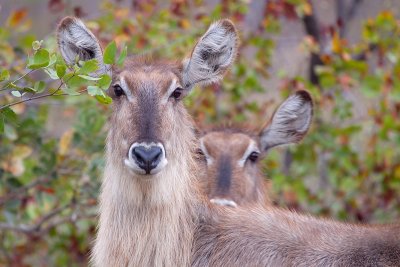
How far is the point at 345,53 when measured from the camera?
30.2 ft

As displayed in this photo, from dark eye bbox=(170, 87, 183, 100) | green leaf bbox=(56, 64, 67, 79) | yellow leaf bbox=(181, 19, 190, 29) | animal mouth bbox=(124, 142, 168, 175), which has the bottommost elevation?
animal mouth bbox=(124, 142, 168, 175)

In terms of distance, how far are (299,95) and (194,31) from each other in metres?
1.61

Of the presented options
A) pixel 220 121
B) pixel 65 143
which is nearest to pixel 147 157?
pixel 65 143

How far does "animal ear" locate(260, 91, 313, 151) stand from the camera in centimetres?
820

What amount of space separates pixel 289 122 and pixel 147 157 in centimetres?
301

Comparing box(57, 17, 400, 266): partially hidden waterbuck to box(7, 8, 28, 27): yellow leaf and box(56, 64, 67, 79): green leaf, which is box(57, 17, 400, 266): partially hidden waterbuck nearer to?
box(56, 64, 67, 79): green leaf

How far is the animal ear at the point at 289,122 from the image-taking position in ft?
26.9

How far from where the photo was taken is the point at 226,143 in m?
7.85

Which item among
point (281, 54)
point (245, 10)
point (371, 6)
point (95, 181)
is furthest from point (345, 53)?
point (371, 6)

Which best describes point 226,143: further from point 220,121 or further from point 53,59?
point 53,59

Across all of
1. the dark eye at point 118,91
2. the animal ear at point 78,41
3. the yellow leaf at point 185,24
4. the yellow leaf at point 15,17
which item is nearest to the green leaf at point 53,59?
the dark eye at point 118,91

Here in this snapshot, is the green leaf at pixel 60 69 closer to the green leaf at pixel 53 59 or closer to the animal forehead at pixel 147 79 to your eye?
the green leaf at pixel 53 59

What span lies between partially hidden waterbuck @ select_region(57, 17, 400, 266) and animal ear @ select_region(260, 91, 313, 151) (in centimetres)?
221

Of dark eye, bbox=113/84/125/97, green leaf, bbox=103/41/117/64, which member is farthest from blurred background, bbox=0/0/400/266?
green leaf, bbox=103/41/117/64
